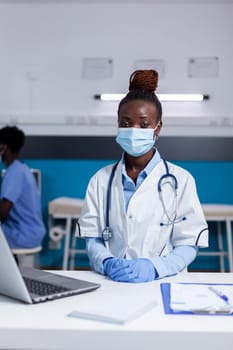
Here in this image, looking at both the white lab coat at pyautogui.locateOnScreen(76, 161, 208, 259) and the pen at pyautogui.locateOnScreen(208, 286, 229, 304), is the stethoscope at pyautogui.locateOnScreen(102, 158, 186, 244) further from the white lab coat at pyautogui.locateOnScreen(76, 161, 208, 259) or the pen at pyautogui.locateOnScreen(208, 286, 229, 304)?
the pen at pyautogui.locateOnScreen(208, 286, 229, 304)

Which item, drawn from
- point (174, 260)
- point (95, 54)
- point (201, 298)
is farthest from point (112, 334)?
point (95, 54)

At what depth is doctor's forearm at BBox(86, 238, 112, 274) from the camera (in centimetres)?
134

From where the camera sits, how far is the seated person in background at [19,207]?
310cm

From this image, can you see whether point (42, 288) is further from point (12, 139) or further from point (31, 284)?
point (12, 139)

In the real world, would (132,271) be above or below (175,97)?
below

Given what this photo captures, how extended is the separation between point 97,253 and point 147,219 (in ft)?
A: 0.67

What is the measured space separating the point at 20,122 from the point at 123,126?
3.11 metres

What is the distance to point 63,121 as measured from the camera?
14.8 feet

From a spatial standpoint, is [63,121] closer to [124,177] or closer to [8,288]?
[124,177]

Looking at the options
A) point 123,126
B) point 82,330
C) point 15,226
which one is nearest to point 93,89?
point 15,226

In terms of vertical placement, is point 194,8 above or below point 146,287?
above

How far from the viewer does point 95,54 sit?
4555 mm

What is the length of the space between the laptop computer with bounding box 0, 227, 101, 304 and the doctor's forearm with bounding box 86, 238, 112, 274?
0.58 ft

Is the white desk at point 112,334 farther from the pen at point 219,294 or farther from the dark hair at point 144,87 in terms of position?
the dark hair at point 144,87
